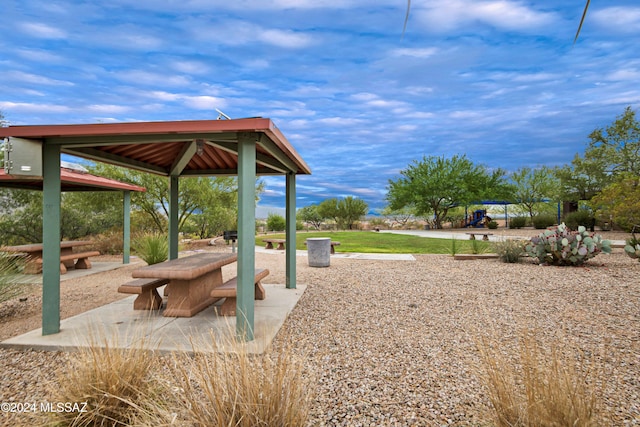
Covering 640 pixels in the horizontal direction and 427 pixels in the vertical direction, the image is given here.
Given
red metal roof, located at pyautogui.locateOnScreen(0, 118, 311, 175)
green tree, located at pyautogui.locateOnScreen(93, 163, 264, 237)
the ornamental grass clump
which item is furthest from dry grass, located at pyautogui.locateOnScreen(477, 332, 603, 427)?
green tree, located at pyautogui.locateOnScreen(93, 163, 264, 237)

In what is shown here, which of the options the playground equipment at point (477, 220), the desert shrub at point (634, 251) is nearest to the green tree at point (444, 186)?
the playground equipment at point (477, 220)

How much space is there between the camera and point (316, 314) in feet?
16.1

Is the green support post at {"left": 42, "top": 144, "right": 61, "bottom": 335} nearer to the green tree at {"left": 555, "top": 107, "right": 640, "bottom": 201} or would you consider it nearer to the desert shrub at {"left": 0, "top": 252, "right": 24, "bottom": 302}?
the desert shrub at {"left": 0, "top": 252, "right": 24, "bottom": 302}

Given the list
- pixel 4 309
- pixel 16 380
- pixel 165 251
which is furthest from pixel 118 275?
pixel 16 380

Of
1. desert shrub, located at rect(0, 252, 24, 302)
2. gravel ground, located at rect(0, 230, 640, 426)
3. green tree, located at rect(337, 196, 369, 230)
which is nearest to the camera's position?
gravel ground, located at rect(0, 230, 640, 426)

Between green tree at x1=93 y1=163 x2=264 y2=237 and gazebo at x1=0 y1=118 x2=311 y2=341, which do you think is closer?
gazebo at x1=0 y1=118 x2=311 y2=341

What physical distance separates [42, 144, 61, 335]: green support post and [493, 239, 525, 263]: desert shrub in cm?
986

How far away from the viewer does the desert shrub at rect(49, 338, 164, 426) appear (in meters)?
2.11

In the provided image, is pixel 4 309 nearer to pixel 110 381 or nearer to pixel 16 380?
pixel 16 380

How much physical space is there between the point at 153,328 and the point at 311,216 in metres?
30.8

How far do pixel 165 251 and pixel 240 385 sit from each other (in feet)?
27.1

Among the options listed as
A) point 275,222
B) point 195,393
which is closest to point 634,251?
point 195,393

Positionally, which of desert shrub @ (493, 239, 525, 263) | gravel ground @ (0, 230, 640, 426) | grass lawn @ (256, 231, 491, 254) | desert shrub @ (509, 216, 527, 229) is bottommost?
gravel ground @ (0, 230, 640, 426)

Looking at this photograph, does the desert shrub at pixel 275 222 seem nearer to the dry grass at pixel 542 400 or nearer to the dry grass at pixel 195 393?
the dry grass at pixel 195 393
